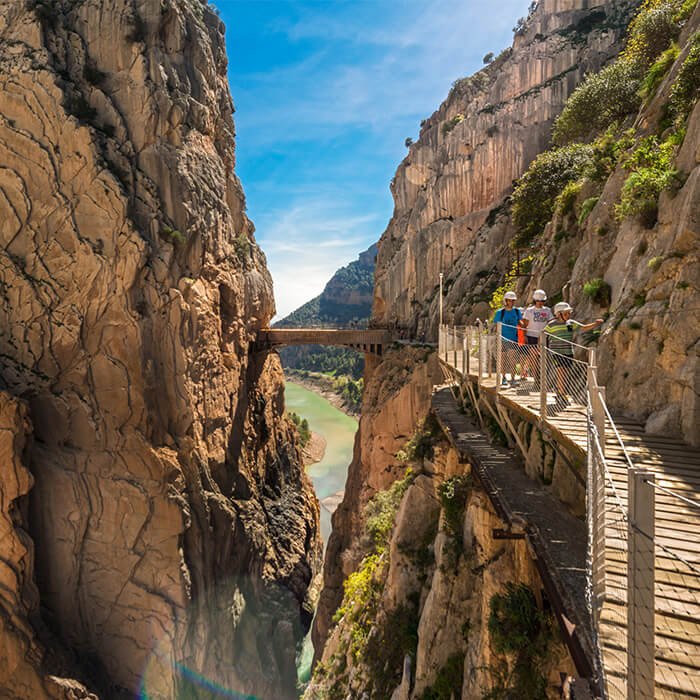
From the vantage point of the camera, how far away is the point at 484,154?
29.1 metres

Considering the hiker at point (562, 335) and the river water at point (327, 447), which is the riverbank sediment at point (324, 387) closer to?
the river water at point (327, 447)

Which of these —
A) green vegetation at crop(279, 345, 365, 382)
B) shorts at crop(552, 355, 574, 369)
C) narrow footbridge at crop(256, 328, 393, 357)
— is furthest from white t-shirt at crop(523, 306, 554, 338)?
green vegetation at crop(279, 345, 365, 382)

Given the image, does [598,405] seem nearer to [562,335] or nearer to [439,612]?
[562,335]

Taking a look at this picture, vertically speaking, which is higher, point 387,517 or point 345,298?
point 345,298

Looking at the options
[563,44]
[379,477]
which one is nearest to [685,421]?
[379,477]

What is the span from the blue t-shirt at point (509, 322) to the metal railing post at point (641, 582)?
5262mm

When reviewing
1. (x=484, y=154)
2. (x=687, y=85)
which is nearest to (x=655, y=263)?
(x=687, y=85)

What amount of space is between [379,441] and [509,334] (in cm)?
1619

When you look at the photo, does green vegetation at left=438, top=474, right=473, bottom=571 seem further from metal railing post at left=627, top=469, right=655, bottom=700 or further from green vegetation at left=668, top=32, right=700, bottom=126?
green vegetation at left=668, top=32, right=700, bottom=126

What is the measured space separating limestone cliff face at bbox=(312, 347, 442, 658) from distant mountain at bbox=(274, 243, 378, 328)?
371 ft

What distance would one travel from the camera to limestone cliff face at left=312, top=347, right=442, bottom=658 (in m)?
19.5

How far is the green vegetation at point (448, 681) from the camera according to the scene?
17.4ft

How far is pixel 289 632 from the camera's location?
68.2 feet

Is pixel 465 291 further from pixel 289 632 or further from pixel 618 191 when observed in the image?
pixel 289 632
